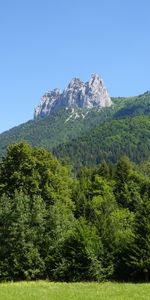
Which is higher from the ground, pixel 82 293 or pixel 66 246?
pixel 66 246

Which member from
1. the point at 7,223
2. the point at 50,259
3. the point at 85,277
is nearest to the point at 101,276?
the point at 85,277

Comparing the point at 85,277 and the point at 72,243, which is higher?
the point at 72,243

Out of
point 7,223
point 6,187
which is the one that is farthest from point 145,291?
point 6,187

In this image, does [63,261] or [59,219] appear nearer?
[63,261]

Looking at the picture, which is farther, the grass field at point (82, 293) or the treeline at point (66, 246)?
the treeline at point (66, 246)

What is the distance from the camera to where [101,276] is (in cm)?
4119

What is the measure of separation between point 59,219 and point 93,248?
466cm

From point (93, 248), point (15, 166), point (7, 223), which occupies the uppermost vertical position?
point (15, 166)

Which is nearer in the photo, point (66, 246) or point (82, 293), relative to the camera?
point (82, 293)

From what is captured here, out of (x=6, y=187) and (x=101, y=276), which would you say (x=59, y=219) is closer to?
(x=101, y=276)

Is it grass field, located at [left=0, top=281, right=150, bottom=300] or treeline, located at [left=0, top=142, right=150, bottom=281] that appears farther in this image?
treeline, located at [left=0, top=142, right=150, bottom=281]

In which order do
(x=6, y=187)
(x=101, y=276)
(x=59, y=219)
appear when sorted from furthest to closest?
(x=6, y=187)
(x=59, y=219)
(x=101, y=276)

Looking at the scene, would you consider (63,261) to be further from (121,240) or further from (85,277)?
(121,240)

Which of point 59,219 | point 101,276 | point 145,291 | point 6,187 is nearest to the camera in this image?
point 145,291
